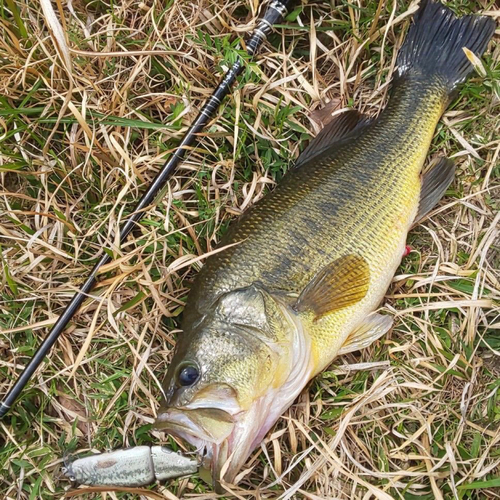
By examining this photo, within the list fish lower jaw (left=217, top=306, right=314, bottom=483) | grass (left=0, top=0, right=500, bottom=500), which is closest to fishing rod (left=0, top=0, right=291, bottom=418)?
grass (left=0, top=0, right=500, bottom=500)

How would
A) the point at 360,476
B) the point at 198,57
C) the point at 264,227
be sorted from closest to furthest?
1. the point at 264,227
2. the point at 360,476
3. the point at 198,57

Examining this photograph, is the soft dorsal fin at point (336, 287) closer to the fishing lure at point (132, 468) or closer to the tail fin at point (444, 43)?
the fishing lure at point (132, 468)

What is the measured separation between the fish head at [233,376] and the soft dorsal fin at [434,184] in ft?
3.42

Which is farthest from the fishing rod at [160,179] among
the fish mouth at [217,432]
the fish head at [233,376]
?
the fish mouth at [217,432]

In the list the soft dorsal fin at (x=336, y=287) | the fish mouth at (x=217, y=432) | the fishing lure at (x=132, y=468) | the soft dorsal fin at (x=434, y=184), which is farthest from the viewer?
the soft dorsal fin at (x=434, y=184)

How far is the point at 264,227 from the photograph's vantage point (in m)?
2.62

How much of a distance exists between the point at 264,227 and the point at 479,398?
1543 mm

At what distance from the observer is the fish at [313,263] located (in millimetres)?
2344

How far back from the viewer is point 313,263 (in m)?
2.58

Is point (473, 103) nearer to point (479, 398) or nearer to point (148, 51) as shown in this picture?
point (479, 398)

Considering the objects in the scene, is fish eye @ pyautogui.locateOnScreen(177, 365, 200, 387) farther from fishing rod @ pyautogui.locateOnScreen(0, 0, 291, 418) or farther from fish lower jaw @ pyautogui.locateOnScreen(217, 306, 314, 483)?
fishing rod @ pyautogui.locateOnScreen(0, 0, 291, 418)

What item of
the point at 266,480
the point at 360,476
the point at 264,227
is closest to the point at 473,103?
the point at 264,227

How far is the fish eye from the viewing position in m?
2.34

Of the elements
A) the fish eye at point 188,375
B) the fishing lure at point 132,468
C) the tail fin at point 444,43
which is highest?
the tail fin at point 444,43
